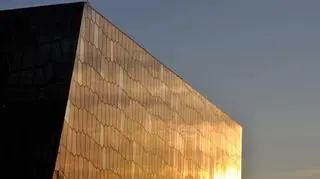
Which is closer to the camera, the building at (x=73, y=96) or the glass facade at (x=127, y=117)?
the building at (x=73, y=96)

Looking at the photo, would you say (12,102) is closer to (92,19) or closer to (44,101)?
(44,101)

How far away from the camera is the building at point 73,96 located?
3531 centimetres

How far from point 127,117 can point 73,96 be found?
26.3 feet

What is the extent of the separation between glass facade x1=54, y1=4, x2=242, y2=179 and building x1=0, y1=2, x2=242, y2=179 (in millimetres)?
50

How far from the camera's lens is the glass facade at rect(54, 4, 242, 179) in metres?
36.9

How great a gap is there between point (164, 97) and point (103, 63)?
1143cm

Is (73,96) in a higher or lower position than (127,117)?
lower

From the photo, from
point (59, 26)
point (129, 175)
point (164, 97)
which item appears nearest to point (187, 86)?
point (164, 97)

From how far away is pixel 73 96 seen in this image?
36.0 metres

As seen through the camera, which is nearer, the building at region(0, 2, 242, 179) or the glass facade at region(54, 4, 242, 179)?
the building at region(0, 2, 242, 179)

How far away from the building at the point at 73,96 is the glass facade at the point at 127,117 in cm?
5

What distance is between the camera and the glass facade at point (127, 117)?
3694cm

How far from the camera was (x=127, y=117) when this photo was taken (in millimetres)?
43688

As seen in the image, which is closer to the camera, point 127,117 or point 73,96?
point 73,96
